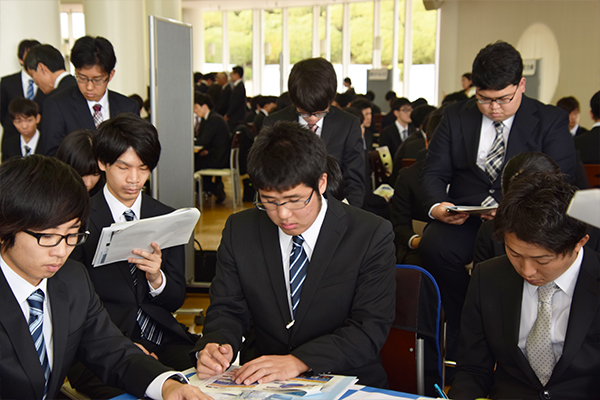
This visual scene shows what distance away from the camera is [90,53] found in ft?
10.7

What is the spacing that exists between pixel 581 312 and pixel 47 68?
13.4 feet

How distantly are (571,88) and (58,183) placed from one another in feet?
25.0

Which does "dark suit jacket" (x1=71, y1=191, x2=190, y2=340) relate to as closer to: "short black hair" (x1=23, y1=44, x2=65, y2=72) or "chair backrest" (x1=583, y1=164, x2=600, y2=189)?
"short black hair" (x1=23, y1=44, x2=65, y2=72)

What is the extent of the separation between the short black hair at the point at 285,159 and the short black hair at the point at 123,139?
2.37 feet

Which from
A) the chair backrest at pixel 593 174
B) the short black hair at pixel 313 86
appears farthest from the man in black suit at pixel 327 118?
the chair backrest at pixel 593 174

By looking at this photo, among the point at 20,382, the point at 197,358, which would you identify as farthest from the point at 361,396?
the point at 20,382

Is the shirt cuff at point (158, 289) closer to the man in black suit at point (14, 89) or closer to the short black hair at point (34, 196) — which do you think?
the short black hair at point (34, 196)

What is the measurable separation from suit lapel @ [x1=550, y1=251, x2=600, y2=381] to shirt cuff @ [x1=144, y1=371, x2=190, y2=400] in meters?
1.02

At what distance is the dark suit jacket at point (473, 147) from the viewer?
2775 millimetres

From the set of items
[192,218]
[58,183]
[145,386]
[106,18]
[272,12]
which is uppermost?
[272,12]

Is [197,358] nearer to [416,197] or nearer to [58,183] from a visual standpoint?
[58,183]

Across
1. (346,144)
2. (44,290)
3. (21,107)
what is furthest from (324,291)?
(21,107)

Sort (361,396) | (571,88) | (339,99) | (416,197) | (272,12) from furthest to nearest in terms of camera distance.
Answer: (272,12), (339,99), (571,88), (416,197), (361,396)

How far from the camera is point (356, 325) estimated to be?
5.86ft
